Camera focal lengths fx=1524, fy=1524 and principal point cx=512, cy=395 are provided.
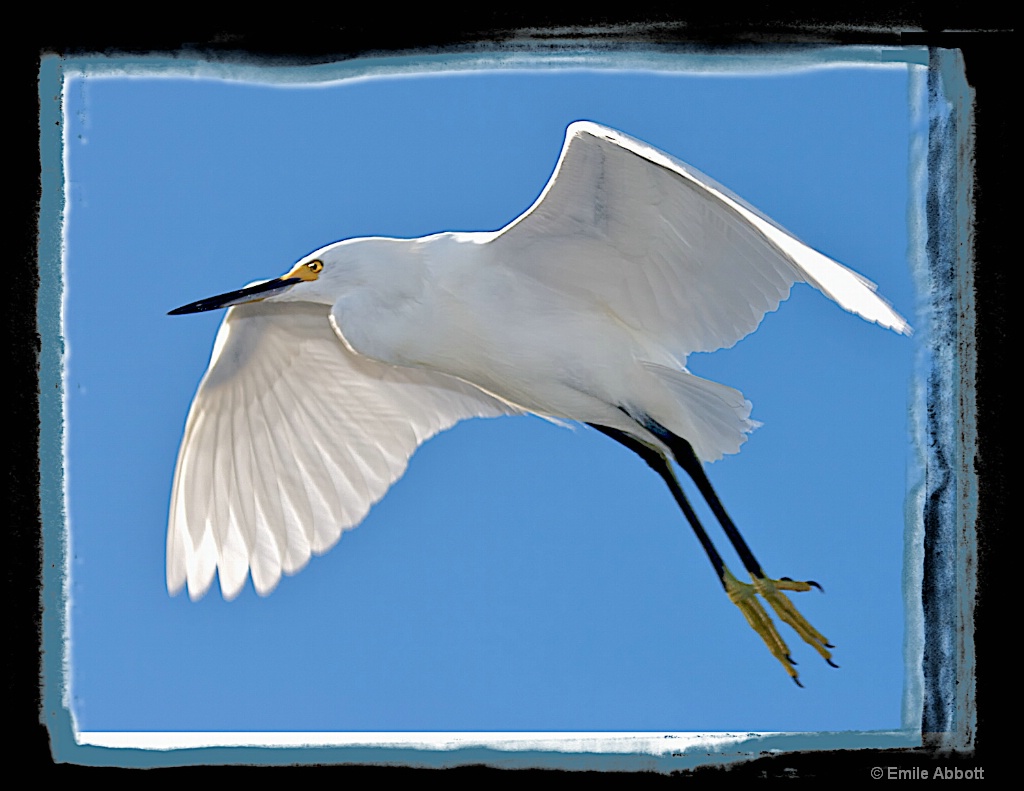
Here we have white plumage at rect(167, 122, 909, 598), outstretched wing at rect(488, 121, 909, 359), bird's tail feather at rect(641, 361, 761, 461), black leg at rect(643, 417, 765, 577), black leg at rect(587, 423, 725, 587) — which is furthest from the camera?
black leg at rect(587, 423, 725, 587)

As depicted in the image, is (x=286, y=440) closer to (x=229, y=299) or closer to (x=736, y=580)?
(x=229, y=299)

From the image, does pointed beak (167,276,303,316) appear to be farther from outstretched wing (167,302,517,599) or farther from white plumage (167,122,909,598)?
outstretched wing (167,302,517,599)

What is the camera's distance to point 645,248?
3.30 meters

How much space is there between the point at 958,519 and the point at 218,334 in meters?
1.87

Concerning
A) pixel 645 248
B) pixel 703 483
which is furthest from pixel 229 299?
pixel 703 483

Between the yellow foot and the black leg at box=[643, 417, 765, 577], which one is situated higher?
the black leg at box=[643, 417, 765, 577]

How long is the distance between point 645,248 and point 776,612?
92cm

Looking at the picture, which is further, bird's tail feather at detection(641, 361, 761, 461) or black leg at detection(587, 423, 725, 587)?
black leg at detection(587, 423, 725, 587)

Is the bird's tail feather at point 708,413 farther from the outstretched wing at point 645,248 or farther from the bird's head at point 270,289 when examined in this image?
the bird's head at point 270,289

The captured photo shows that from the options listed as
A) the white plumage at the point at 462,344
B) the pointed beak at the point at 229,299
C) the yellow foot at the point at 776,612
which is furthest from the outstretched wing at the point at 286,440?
the yellow foot at the point at 776,612

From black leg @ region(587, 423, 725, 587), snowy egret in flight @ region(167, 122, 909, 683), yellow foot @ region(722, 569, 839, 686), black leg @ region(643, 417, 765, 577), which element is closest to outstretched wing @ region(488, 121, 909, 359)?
snowy egret in flight @ region(167, 122, 909, 683)

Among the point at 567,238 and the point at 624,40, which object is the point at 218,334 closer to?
the point at 567,238

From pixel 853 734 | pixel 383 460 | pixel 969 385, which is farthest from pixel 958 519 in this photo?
pixel 383 460

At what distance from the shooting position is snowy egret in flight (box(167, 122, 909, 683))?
3217 mm
